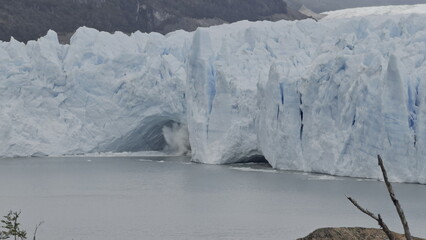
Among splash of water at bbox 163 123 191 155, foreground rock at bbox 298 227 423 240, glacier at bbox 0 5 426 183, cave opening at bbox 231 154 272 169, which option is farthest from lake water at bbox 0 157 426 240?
foreground rock at bbox 298 227 423 240

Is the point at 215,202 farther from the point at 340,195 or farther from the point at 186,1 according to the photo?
the point at 186,1

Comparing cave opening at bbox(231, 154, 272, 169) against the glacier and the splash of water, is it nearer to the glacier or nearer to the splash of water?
the glacier

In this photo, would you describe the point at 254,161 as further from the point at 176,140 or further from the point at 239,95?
the point at 176,140

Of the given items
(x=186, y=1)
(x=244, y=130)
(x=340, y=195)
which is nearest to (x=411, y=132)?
(x=340, y=195)

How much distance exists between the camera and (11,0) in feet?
142

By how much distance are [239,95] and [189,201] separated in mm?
5960

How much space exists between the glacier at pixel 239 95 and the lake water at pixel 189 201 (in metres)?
0.79

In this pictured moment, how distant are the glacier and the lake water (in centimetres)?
79

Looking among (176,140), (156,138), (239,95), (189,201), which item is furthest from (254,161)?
(189,201)

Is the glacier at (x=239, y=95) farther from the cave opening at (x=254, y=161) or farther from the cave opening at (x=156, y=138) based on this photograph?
the cave opening at (x=254, y=161)

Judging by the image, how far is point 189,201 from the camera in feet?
45.8

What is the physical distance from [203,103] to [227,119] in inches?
38.9

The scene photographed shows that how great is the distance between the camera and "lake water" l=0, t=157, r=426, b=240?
432 inches

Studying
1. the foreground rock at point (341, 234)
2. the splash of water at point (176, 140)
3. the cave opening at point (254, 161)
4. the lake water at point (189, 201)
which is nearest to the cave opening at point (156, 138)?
the splash of water at point (176, 140)
